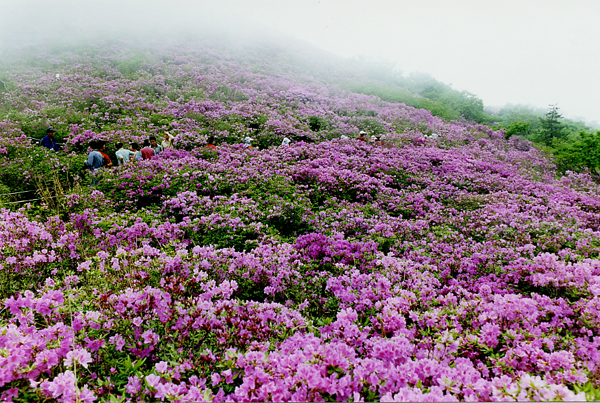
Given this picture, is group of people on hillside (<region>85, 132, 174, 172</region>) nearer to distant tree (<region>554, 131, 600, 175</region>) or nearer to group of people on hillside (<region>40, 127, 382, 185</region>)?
group of people on hillside (<region>40, 127, 382, 185</region>)

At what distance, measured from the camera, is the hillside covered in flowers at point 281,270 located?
2.41m

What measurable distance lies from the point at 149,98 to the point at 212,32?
27.4 metres

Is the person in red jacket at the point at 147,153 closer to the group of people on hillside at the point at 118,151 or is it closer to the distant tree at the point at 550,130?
the group of people on hillside at the point at 118,151

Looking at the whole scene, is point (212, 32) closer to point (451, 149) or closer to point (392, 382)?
point (451, 149)

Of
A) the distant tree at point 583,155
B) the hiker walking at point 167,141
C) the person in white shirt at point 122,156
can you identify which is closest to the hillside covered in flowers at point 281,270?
the hiker walking at point 167,141

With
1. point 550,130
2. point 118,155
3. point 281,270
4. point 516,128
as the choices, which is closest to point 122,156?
point 118,155

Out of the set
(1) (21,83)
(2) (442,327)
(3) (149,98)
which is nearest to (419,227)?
(2) (442,327)

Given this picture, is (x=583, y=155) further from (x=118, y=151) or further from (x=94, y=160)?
(x=94, y=160)

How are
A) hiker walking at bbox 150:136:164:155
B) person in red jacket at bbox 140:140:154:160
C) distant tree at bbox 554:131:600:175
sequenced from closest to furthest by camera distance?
person in red jacket at bbox 140:140:154:160
hiker walking at bbox 150:136:164:155
distant tree at bbox 554:131:600:175

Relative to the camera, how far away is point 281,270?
187 inches

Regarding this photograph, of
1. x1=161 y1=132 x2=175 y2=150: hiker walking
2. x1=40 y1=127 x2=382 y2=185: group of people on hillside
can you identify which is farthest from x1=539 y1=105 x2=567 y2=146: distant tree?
x1=161 y1=132 x2=175 y2=150: hiker walking

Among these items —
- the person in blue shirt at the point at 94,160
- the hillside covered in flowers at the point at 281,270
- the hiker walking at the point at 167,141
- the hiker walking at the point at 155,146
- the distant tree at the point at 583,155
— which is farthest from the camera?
the distant tree at the point at 583,155

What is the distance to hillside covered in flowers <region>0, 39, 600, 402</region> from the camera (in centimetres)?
241

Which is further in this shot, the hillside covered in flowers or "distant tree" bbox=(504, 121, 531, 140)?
"distant tree" bbox=(504, 121, 531, 140)
